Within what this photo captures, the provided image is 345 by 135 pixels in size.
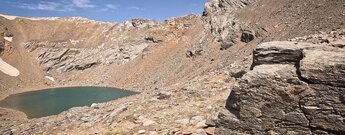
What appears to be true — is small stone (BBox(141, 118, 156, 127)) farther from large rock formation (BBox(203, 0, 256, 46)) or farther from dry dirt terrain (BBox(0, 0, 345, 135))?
large rock formation (BBox(203, 0, 256, 46))

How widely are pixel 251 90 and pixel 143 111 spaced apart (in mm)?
13773

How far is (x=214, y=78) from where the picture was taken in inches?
1255

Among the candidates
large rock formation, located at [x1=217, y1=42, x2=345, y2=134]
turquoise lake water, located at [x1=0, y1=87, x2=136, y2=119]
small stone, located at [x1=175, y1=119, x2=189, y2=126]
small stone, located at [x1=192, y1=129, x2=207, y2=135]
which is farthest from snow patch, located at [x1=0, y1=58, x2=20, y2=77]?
large rock formation, located at [x1=217, y1=42, x2=345, y2=134]

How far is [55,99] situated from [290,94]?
2535 inches

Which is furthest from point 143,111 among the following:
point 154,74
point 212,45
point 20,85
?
point 20,85

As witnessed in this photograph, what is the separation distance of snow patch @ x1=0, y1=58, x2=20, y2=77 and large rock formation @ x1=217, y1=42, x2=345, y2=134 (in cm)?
8776

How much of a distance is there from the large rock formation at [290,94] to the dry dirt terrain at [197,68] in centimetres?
3

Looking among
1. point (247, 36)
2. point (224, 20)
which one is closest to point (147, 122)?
point (247, 36)

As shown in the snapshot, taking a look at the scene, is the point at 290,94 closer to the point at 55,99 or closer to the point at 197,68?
the point at 197,68

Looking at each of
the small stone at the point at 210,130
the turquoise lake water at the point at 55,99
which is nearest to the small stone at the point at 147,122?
the small stone at the point at 210,130

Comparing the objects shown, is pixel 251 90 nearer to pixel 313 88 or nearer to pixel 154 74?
pixel 313 88

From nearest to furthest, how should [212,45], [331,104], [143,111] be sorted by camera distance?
[331,104]
[143,111]
[212,45]

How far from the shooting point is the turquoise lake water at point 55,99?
59.0 m

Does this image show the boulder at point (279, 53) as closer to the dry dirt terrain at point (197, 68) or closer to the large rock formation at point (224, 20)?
the dry dirt terrain at point (197, 68)
